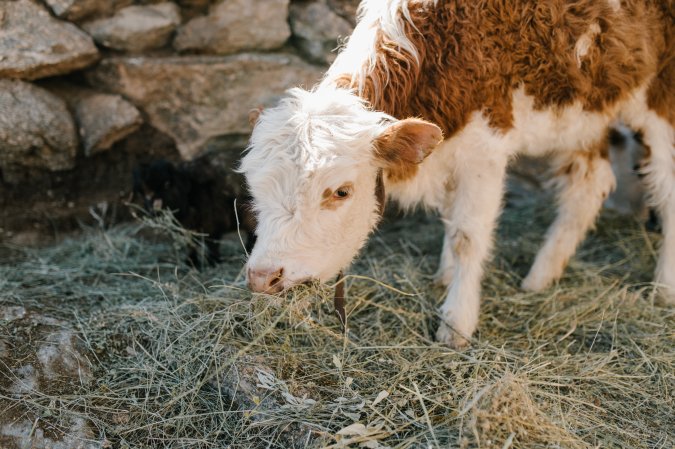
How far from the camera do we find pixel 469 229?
392 cm

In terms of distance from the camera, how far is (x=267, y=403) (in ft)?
9.95

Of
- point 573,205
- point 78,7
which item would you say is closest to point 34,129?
point 78,7

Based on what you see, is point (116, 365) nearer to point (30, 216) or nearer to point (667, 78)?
point (30, 216)

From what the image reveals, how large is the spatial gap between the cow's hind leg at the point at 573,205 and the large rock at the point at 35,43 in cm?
364

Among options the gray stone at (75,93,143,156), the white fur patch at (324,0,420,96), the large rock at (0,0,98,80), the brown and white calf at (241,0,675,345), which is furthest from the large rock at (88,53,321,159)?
the white fur patch at (324,0,420,96)

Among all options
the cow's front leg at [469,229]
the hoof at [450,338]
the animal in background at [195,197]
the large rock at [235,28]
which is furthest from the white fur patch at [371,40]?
the large rock at [235,28]

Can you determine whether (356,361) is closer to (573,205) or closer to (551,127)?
(551,127)

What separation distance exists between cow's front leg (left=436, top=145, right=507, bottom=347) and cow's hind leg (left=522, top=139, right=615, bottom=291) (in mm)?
791

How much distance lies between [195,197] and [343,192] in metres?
1.96

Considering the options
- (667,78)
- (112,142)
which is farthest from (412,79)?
(112,142)

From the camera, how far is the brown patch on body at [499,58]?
3.53m

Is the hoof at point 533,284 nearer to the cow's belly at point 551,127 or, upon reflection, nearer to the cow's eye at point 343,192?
the cow's belly at point 551,127

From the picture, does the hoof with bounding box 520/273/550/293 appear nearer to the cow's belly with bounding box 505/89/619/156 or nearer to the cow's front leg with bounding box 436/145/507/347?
the cow's front leg with bounding box 436/145/507/347

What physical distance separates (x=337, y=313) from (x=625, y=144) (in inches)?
132
